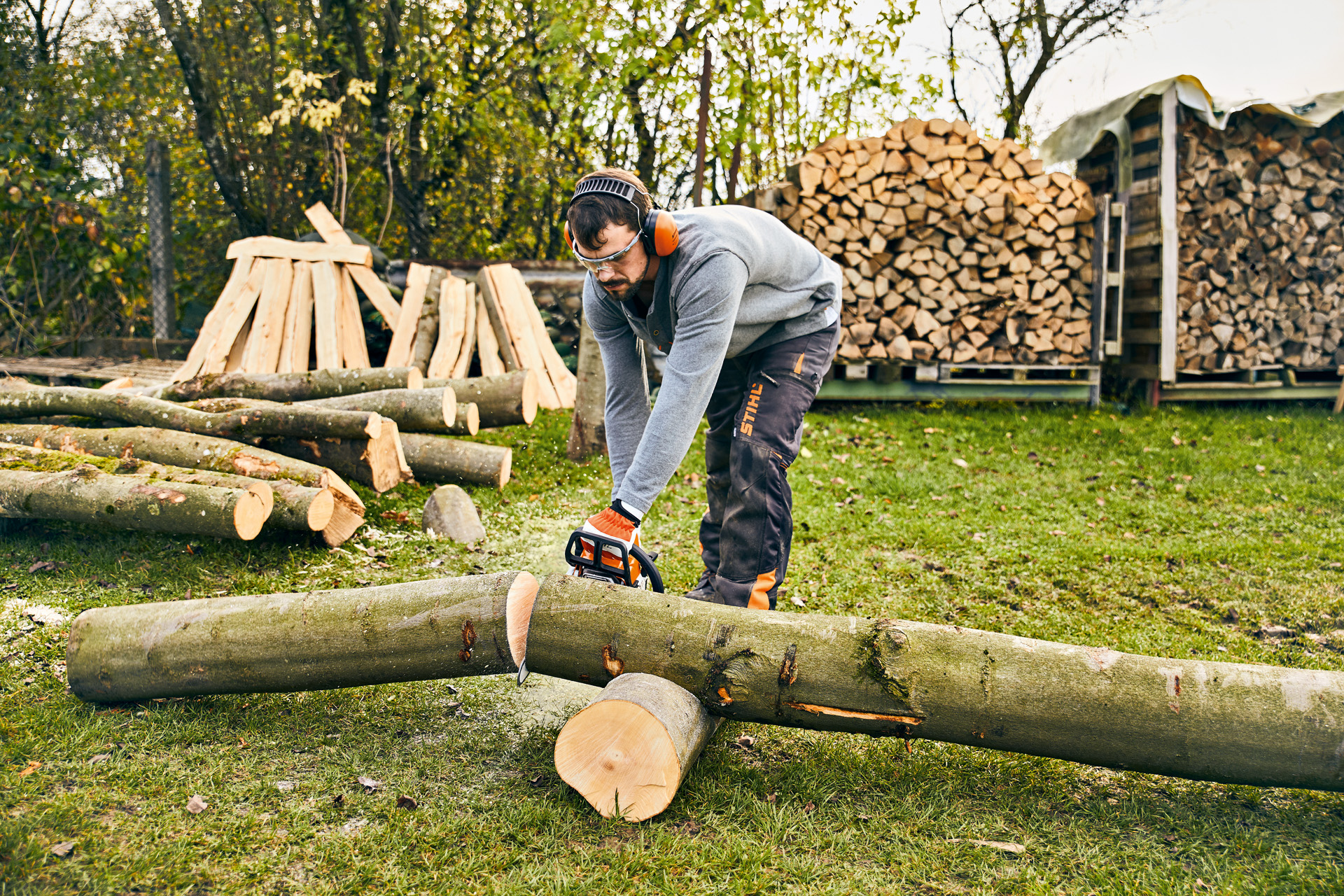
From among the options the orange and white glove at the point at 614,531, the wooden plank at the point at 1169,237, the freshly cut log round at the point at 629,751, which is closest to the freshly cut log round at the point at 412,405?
the orange and white glove at the point at 614,531

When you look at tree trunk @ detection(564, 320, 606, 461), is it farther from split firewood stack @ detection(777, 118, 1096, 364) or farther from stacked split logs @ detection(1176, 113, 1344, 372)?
stacked split logs @ detection(1176, 113, 1344, 372)

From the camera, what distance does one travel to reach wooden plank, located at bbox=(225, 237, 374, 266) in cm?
769

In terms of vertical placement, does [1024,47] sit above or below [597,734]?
above

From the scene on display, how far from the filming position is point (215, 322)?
→ 740 cm

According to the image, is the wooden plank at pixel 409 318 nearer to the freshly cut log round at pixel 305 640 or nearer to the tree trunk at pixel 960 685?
the freshly cut log round at pixel 305 640

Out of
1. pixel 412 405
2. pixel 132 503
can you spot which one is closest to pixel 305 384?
pixel 412 405

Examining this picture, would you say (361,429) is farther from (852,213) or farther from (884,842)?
(852,213)

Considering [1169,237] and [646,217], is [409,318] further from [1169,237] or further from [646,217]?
[1169,237]

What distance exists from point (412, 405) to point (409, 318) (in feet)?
9.76

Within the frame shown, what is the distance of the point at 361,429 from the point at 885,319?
5537 millimetres

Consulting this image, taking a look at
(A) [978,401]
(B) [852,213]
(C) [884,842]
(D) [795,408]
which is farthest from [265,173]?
(C) [884,842]

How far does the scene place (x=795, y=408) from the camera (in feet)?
9.21

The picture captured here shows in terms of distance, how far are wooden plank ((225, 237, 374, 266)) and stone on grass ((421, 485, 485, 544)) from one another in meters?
4.36

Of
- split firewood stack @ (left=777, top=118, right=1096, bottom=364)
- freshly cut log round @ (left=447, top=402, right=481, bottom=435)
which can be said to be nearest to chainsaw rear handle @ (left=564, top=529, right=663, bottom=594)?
freshly cut log round @ (left=447, top=402, right=481, bottom=435)
